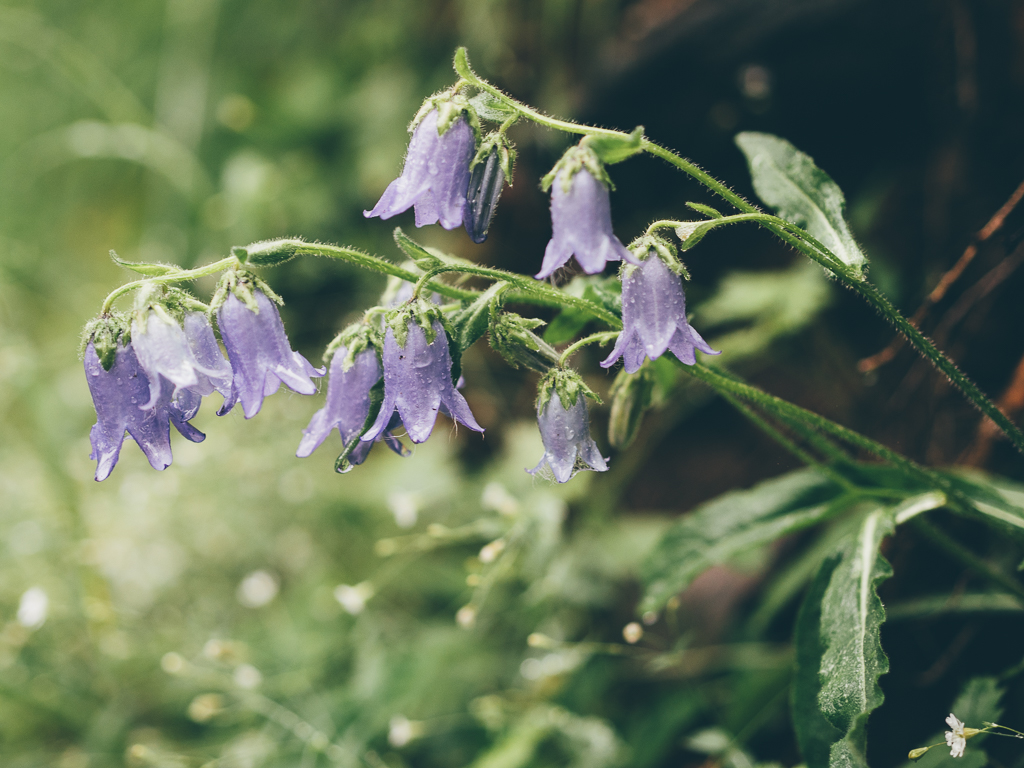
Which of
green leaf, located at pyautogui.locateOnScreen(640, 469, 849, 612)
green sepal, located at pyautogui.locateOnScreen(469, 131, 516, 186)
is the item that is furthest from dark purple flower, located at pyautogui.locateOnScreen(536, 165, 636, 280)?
green leaf, located at pyautogui.locateOnScreen(640, 469, 849, 612)

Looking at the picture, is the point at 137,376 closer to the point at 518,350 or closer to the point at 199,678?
the point at 518,350

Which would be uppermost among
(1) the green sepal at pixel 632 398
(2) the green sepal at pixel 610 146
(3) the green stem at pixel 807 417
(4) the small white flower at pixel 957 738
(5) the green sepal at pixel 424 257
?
(5) the green sepal at pixel 424 257

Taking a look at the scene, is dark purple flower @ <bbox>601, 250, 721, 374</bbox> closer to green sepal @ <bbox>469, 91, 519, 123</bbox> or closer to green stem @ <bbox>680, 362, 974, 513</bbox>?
green stem @ <bbox>680, 362, 974, 513</bbox>

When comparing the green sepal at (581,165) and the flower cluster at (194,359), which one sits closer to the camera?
the green sepal at (581,165)

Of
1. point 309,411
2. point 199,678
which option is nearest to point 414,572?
point 199,678

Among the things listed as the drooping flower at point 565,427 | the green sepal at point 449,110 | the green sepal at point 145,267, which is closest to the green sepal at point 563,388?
the drooping flower at point 565,427

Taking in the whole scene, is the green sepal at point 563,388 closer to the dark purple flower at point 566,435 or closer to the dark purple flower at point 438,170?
the dark purple flower at point 566,435
